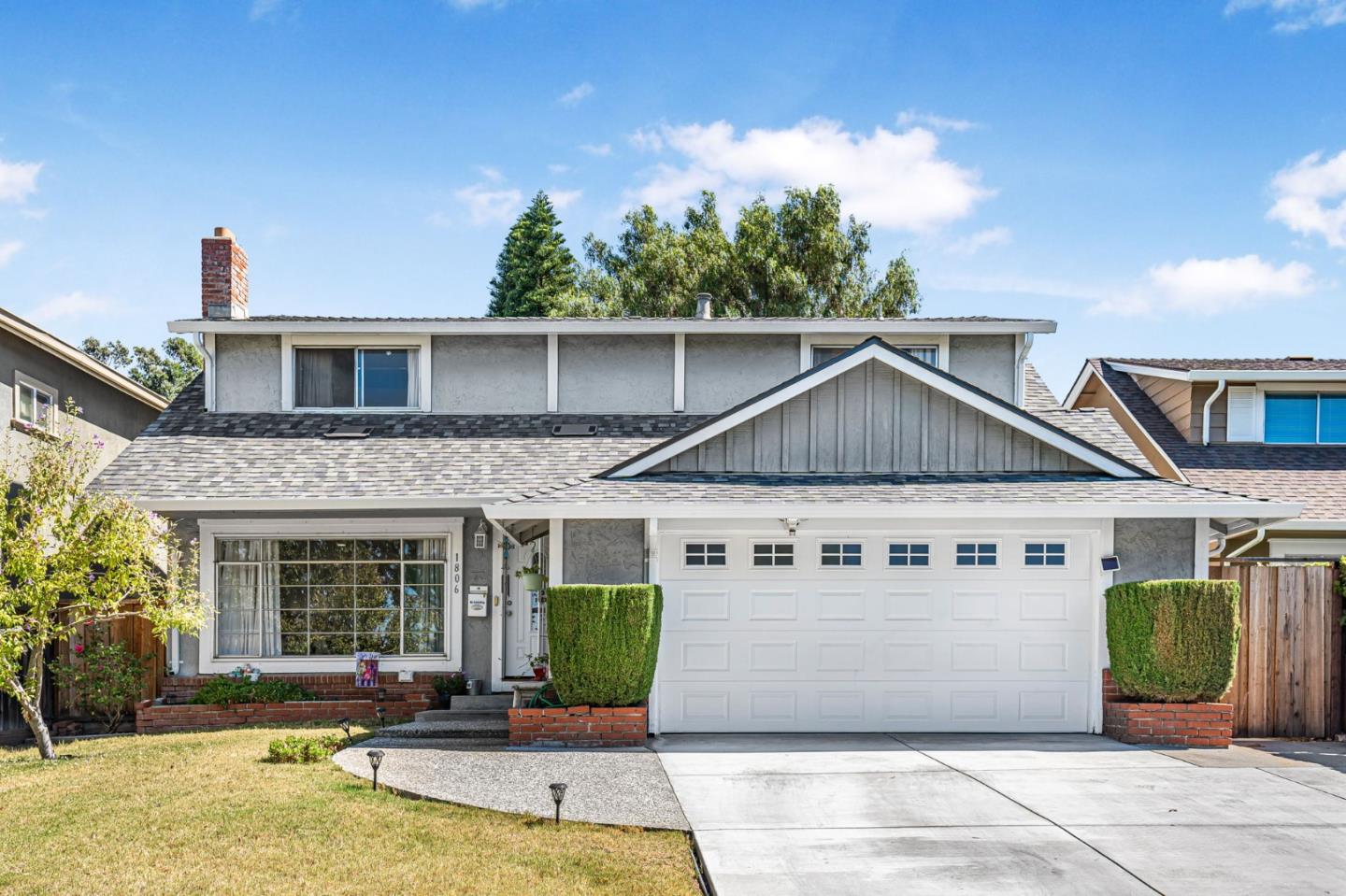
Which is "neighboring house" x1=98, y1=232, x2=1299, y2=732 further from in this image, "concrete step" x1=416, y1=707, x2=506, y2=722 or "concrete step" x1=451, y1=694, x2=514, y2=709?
"concrete step" x1=416, y1=707, x2=506, y2=722

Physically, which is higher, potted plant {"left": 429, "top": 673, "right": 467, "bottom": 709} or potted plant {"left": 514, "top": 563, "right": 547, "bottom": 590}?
potted plant {"left": 514, "top": 563, "right": 547, "bottom": 590}

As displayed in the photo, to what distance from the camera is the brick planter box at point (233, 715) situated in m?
12.5

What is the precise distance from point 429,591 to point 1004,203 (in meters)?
11.2

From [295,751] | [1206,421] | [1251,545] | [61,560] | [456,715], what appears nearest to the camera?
[295,751]

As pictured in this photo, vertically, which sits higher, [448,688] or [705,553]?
[705,553]

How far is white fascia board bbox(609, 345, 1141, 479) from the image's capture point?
11.7m

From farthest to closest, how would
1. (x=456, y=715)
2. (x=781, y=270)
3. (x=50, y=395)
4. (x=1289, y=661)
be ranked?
(x=781, y=270)
(x=50, y=395)
(x=456, y=715)
(x=1289, y=661)

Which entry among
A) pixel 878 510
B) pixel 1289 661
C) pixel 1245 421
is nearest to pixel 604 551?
pixel 878 510

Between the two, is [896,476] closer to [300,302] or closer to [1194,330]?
[300,302]

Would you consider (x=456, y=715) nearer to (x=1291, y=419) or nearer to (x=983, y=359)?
(x=983, y=359)

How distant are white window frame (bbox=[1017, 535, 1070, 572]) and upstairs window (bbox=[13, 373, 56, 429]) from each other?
Answer: 1209cm

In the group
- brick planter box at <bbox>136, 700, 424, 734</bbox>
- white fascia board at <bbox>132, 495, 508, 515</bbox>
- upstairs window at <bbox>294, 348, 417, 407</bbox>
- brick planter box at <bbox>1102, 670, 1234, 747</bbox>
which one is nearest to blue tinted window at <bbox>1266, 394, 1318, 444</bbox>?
brick planter box at <bbox>1102, 670, 1234, 747</bbox>

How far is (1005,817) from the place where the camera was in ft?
23.9

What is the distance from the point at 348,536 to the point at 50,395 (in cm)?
527
